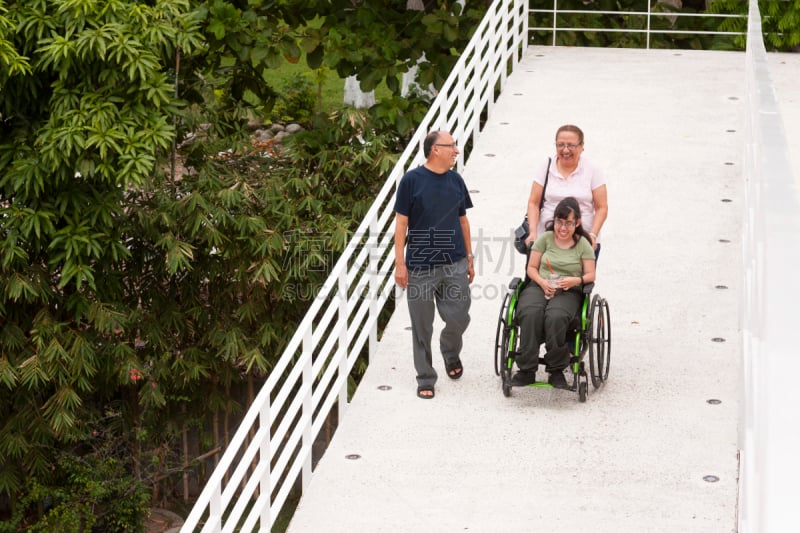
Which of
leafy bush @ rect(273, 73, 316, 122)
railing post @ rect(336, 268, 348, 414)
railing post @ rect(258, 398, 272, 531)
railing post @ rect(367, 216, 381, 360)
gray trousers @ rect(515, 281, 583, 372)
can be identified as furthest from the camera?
leafy bush @ rect(273, 73, 316, 122)

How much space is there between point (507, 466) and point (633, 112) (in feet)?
19.6

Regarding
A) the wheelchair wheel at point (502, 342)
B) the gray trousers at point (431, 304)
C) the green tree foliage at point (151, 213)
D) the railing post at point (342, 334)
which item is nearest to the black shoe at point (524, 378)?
the wheelchair wheel at point (502, 342)

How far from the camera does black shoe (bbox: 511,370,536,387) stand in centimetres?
627

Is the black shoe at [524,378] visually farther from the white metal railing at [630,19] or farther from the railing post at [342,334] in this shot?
the white metal railing at [630,19]

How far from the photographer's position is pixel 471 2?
13086mm

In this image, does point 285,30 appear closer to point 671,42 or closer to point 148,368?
point 148,368

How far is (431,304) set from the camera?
6480mm

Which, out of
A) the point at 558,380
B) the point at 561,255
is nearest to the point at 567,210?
the point at 561,255

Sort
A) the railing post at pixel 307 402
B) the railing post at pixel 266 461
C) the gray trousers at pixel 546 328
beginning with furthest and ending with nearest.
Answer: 1. the gray trousers at pixel 546 328
2. the railing post at pixel 307 402
3. the railing post at pixel 266 461

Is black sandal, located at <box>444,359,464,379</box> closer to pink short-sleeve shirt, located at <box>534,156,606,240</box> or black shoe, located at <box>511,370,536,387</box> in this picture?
black shoe, located at <box>511,370,536,387</box>

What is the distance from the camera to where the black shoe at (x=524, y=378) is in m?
6.27

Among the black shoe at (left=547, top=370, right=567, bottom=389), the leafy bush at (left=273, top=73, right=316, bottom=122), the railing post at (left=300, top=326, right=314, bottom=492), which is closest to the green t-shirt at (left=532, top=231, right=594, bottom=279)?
the black shoe at (left=547, top=370, right=567, bottom=389)

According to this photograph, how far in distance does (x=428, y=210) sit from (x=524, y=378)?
106cm

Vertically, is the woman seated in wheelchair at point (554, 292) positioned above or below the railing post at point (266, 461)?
above
